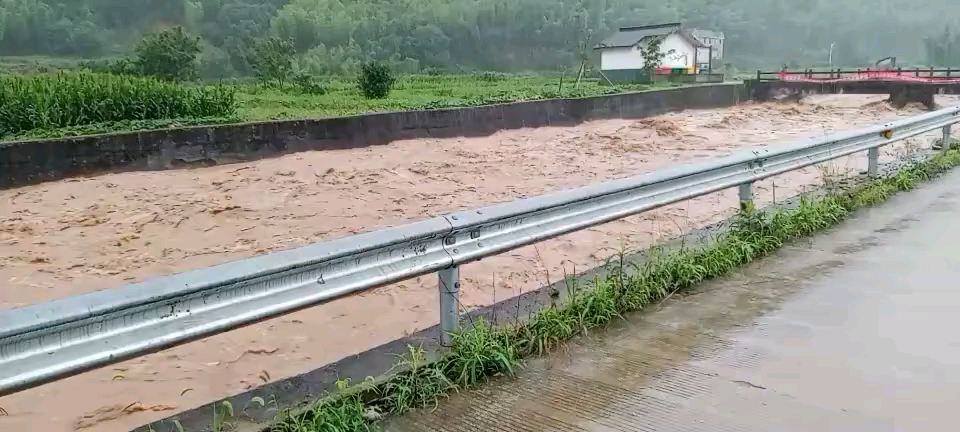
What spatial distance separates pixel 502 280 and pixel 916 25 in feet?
322

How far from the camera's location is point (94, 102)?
14430 mm

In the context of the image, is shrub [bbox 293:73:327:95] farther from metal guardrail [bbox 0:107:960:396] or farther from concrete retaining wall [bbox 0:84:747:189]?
metal guardrail [bbox 0:107:960:396]

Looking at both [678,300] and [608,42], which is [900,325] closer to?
[678,300]

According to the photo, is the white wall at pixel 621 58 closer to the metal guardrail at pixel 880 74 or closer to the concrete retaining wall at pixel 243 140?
the metal guardrail at pixel 880 74

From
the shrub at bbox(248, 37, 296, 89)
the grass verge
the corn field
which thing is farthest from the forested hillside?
the grass verge

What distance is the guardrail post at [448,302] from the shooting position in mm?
3896

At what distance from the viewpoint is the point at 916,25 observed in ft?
296

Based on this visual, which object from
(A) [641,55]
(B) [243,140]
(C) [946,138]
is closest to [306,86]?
(B) [243,140]

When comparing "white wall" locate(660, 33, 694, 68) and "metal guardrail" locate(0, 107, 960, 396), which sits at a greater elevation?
"white wall" locate(660, 33, 694, 68)

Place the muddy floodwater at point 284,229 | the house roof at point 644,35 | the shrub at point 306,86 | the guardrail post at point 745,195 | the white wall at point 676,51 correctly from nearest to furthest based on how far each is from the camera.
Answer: the muddy floodwater at point 284,229 < the guardrail post at point 745,195 < the shrub at point 306,86 < the white wall at point 676,51 < the house roof at point 644,35

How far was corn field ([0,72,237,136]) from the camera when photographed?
1349cm

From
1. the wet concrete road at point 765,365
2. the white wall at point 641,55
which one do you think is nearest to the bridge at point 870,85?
the white wall at point 641,55

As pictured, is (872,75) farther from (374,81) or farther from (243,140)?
(243,140)

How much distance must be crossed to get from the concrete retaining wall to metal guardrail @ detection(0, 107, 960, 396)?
9.69 metres
